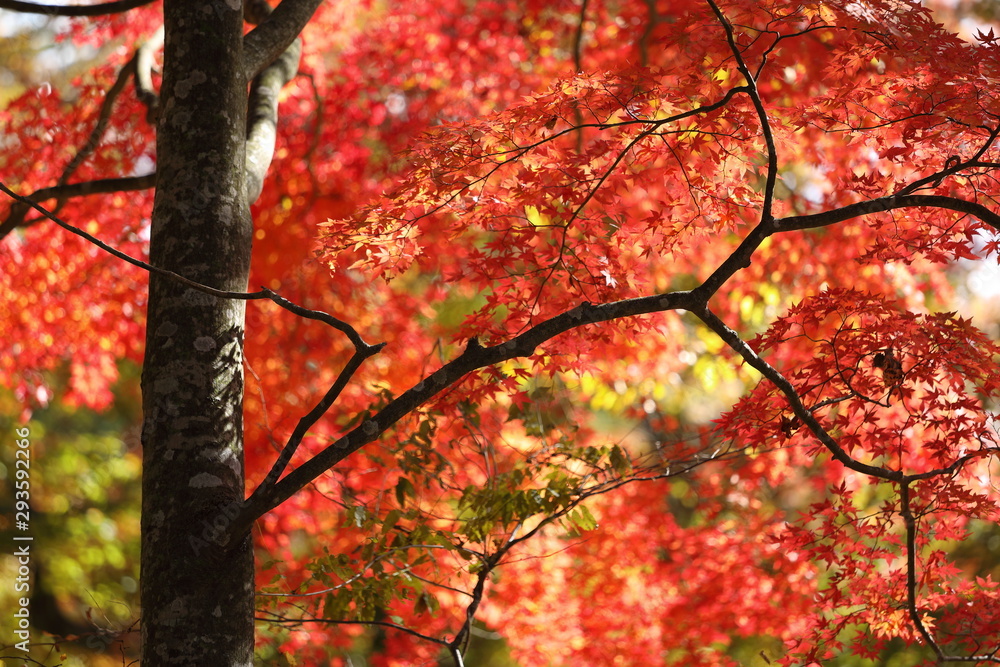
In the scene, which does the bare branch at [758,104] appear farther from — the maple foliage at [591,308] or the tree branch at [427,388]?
the tree branch at [427,388]

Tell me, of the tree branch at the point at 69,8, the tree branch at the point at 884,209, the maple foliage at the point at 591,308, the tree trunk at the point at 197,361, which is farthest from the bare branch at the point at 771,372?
the tree branch at the point at 69,8

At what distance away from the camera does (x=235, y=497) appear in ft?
7.11

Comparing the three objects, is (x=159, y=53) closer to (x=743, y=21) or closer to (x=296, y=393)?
(x=296, y=393)

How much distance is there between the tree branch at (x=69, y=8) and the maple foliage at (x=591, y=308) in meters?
0.65

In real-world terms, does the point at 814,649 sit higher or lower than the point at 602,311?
lower

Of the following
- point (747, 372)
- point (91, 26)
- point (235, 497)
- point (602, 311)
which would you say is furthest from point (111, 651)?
point (602, 311)

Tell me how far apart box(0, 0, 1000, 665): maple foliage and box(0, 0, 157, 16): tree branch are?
0.65 meters

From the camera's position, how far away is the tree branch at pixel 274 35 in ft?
8.69

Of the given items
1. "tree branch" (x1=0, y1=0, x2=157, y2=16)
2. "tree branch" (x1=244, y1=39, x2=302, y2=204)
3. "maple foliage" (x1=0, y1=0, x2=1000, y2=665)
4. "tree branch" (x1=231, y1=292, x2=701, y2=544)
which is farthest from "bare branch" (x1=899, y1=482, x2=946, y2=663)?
"tree branch" (x1=0, y1=0, x2=157, y2=16)

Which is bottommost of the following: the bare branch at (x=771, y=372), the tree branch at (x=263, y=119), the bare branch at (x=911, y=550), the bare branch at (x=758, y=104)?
the bare branch at (x=911, y=550)

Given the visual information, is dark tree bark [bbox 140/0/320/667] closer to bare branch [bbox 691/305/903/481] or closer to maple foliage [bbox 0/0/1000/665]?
maple foliage [bbox 0/0/1000/665]

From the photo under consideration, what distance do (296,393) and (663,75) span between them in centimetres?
466

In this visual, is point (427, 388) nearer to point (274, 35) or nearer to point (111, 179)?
point (274, 35)

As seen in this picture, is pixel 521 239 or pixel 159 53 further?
pixel 159 53
